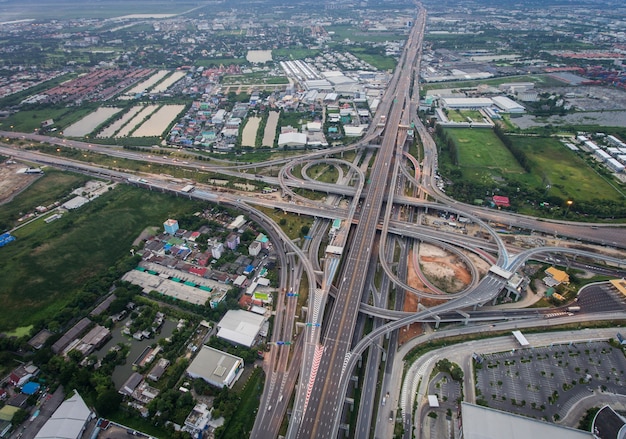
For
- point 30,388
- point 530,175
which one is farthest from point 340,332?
point 530,175

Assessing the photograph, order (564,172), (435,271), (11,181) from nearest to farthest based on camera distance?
1. (435,271)
2. (11,181)
3. (564,172)

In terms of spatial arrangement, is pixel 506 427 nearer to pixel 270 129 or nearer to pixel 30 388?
pixel 30 388

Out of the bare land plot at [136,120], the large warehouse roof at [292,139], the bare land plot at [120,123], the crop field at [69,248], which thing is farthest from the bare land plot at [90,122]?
the large warehouse roof at [292,139]

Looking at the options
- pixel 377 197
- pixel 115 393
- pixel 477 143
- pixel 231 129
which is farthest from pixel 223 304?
pixel 477 143

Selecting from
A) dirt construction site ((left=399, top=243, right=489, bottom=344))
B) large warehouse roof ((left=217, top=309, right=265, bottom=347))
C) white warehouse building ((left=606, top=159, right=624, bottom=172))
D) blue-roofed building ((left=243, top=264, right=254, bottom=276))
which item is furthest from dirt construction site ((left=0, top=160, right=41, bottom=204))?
white warehouse building ((left=606, top=159, right=624, bottom=172))

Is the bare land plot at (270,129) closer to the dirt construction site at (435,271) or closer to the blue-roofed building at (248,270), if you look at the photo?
the blue-roofed building at (248,270)

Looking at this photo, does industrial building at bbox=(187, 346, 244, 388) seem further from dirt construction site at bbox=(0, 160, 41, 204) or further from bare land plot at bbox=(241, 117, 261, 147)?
bare land plot at bbox=(241, 117, 261, 147)
